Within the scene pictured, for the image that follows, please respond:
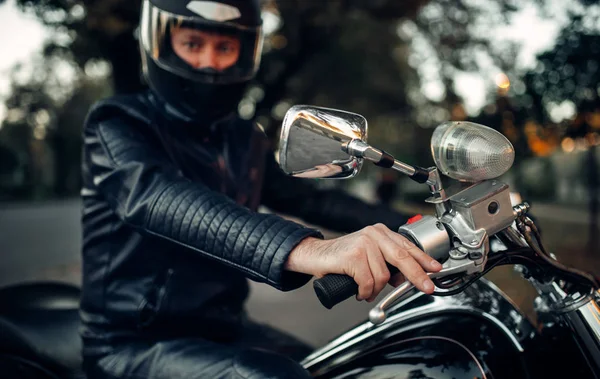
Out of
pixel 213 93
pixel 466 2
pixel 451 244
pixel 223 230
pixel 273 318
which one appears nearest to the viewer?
pixel 451 244

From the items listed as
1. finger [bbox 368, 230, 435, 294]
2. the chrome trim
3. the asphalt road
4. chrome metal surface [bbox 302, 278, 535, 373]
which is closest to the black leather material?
finger [bbox 368, 230, 435, 294]

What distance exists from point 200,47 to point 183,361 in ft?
3.40

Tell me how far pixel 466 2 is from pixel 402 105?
10.3 m

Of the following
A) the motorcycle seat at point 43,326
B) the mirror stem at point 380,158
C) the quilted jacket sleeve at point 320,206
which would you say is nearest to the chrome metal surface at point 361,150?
the mirror stem at point 380,158

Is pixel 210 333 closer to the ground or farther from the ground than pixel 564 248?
farther from the ground

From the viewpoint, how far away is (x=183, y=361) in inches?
51.8

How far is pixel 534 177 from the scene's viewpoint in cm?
1627

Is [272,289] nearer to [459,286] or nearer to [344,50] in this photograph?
[459,286]

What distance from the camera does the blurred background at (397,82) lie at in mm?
2820

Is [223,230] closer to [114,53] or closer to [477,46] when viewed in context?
[114,53]

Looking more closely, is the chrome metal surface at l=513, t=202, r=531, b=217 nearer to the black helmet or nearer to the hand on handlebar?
the hand on handlebar

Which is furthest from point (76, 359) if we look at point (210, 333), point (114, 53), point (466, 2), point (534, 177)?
point (534, 177)

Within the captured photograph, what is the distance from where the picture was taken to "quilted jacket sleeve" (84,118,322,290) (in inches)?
44.8

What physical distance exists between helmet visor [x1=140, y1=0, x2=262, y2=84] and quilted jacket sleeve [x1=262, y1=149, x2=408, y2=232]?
455 mm
